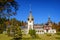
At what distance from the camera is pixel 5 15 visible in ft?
87.6

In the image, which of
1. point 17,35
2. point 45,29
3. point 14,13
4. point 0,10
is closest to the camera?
point 0,10

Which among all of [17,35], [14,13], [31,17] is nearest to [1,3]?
[14,13]

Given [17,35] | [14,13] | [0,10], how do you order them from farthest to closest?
[17,35]
[14,13]
[0,10]

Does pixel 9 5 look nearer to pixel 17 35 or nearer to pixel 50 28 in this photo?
pixel 17 35

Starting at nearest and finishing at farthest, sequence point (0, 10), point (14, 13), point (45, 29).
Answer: point (0, 10) → point (14, 13) → point (45, 29)

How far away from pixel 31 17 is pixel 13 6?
257ft

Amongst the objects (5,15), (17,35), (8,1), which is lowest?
(17,35)

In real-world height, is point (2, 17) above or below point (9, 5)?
below

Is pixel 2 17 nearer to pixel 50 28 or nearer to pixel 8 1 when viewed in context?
pixel 8 1

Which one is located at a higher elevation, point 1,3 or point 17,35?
point 1,3

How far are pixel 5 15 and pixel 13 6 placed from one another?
236cm

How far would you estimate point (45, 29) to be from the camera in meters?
106

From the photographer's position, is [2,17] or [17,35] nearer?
[2,17]

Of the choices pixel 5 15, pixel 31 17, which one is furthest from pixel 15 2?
pixel 31 17
